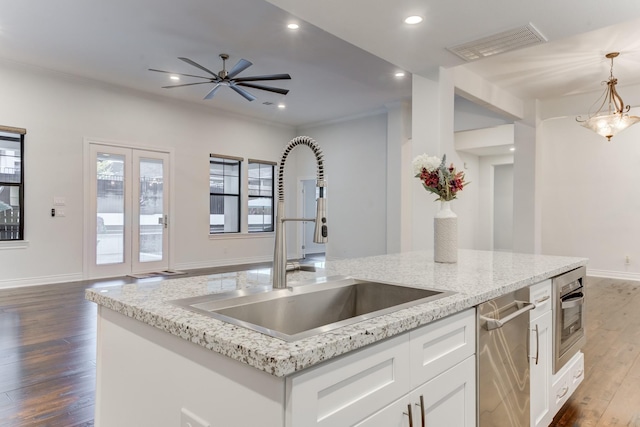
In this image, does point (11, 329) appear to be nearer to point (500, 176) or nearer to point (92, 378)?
point (92, 378)

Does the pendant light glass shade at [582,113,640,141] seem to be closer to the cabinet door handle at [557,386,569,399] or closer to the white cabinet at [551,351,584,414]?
the white cabinet at [551,351,584,414]

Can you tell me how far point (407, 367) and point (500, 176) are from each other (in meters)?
11.8

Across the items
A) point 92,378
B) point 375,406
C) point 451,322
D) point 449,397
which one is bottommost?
point 92,378

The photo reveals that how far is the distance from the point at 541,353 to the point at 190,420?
165 cm

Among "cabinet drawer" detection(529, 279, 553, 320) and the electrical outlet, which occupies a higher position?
"cabinet drawer" detection(529, 279, 553, 320)

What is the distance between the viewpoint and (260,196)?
8.70 m

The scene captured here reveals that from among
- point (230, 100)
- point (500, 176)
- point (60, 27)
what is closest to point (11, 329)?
point (60, 27)

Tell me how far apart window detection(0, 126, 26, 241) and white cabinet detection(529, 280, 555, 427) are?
630 cm

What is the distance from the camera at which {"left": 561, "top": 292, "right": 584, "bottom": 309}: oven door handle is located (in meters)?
2.11

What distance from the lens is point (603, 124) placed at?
194 inches

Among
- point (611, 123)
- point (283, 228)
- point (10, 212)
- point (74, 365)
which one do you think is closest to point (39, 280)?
point (10, 212)

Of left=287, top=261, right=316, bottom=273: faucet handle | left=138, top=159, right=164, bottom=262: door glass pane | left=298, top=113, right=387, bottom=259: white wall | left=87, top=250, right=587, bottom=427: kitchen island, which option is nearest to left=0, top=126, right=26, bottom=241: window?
left=138, top=159, right=164, bottom=262: door glass pane

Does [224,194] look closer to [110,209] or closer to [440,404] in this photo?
[110,209]

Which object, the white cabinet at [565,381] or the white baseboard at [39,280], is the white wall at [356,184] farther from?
the white cabinet at [565,381]
